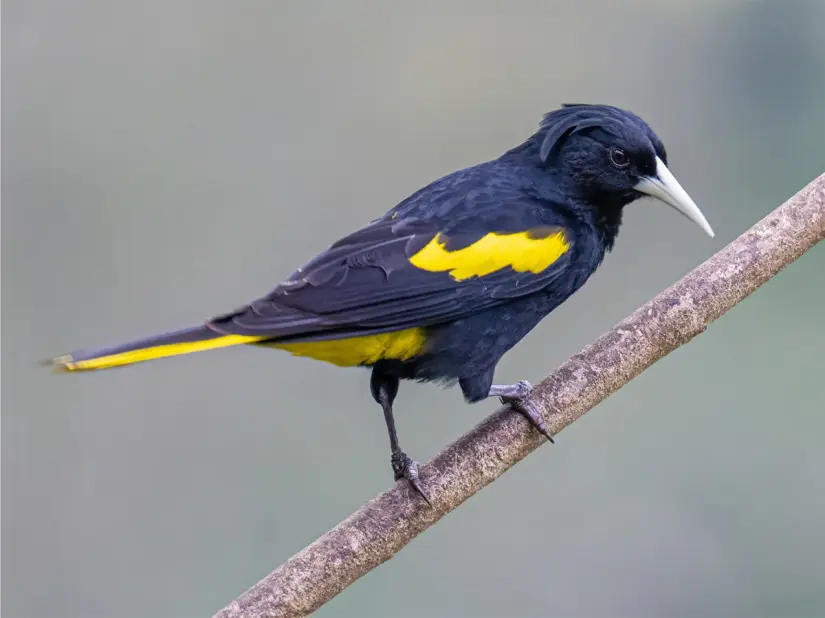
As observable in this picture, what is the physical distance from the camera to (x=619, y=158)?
68.1 inches

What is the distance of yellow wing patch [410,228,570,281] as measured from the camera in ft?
5.17

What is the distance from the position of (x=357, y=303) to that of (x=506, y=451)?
37 cm

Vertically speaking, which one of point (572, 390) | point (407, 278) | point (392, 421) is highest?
point (407, 278)

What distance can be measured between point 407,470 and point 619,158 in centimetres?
72

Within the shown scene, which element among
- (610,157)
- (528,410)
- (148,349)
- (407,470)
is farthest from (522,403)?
(148,349)

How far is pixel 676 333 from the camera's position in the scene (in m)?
1.61

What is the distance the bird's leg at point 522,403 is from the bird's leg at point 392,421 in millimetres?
187

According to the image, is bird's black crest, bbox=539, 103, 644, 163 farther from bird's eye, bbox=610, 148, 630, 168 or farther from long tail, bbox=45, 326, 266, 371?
long tail, bbox=45, 326, 266, 371

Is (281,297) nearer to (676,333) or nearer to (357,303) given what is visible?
(357,303)

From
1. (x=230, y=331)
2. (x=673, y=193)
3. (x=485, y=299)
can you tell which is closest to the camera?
(x=230, y=331)

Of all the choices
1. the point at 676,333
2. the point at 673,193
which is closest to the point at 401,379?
the point at 676,333

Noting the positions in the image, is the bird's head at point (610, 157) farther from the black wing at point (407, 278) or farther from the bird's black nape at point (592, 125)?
the black wing at point (407, 278)

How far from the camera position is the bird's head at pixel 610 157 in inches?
67.4

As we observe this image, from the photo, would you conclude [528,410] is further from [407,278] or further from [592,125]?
[592,125]
